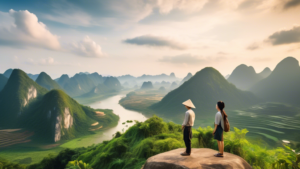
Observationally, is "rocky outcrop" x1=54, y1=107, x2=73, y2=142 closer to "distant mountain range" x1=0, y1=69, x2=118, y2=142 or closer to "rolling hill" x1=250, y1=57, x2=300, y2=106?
"distant mountain range" x1=0, y1=69, x2=118, y2=142

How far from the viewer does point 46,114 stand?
88.9 meters

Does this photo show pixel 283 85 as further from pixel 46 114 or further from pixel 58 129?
pixel 46 114

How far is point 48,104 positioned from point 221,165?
115 meters

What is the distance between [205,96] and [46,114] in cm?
13513

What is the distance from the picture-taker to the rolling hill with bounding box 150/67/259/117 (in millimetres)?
124575

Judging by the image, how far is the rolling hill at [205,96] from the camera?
12457cm

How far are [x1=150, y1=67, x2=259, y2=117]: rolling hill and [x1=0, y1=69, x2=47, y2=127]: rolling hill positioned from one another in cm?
10797


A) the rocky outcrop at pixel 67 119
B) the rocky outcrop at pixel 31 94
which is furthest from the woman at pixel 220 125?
the rocky outcrop at pixel 31 94

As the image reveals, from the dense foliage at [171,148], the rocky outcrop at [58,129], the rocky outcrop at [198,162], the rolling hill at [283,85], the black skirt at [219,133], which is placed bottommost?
the rocky outcrop at [58,129]

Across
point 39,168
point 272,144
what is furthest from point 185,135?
point 272,144

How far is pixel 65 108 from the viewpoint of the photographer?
302 feet

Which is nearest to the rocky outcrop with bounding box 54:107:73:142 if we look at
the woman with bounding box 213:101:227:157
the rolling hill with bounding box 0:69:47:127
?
the rolling hill with bounding box 0:69:47:127

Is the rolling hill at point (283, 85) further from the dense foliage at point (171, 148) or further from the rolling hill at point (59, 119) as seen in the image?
the rolling hill at point (59, 119)

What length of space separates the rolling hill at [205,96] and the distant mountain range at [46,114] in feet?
183
